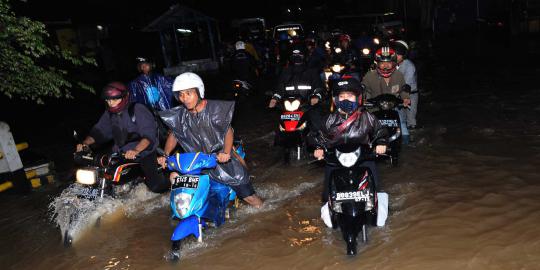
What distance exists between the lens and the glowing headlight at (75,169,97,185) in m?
5.60

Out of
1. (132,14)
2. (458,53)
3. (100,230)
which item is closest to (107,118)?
(100,230)

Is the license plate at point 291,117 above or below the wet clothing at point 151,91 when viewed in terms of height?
below

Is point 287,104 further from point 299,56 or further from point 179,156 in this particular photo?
point 179,156

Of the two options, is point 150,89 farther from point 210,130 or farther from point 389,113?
point 389,113

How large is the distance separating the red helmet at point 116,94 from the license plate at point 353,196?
122 inches

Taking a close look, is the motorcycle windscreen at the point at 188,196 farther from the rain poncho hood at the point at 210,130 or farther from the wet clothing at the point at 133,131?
the wet clothing at the point at 133,131

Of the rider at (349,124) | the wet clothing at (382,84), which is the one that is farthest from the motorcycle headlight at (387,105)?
the rider at (349,124)

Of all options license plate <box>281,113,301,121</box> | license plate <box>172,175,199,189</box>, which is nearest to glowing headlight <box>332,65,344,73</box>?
license plate <box>281,113,301,121</box>

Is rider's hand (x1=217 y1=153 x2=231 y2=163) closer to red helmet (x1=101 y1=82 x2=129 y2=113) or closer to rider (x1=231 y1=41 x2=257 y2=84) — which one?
red helmet (x1=101 y1=82 x2=129 y2=113)

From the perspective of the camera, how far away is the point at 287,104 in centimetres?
779

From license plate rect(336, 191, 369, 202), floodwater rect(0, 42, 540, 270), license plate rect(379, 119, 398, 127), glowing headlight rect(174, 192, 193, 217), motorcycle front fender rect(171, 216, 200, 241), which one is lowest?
floodwater rect(0, 42, 540, 270)

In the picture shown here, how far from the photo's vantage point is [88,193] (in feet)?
18.9

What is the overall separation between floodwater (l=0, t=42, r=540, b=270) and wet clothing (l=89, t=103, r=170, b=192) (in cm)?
79

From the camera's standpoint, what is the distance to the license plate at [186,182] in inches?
195
